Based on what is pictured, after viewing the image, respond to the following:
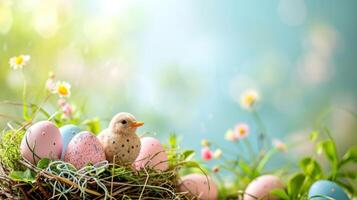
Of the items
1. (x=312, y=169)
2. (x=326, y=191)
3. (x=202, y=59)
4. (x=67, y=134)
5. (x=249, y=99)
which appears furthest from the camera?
(x=202, y=59)

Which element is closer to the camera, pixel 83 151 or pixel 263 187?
pixel 83 151

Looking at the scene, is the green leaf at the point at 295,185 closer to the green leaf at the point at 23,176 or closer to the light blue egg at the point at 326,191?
the light blue egg at the point at 326,191

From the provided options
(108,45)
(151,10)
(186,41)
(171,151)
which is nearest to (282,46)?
(186,41)

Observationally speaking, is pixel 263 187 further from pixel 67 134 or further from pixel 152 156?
pixel 67 134

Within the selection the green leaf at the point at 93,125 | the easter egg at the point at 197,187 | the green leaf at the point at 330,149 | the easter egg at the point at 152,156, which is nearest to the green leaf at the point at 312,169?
the green leaf at the point at 330,149

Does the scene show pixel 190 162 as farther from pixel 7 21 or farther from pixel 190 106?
pixel 7 21

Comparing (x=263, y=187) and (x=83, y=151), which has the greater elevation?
(x=83, y=151)

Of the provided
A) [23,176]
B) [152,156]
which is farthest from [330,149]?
[23,176]
